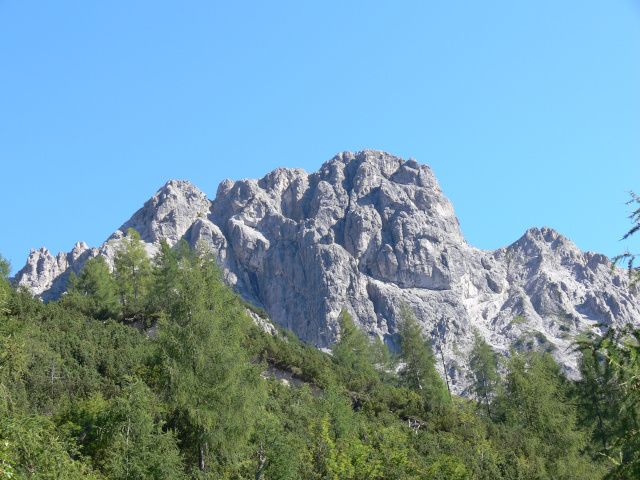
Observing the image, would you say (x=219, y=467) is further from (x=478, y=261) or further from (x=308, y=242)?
(x=478, y=261)

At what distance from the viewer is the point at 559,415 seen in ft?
104

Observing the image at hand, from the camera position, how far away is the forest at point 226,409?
11.3 metres

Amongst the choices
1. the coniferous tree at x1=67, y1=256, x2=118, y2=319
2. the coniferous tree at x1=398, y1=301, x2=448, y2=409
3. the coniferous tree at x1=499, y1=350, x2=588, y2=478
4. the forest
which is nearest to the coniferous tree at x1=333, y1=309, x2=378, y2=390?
the forest

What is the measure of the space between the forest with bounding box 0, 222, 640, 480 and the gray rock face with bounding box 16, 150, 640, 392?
80.1m

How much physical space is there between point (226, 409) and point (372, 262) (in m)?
117

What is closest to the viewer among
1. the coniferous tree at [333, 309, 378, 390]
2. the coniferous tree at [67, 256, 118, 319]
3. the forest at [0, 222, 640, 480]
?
the forest at [0, 222, 640, 480]

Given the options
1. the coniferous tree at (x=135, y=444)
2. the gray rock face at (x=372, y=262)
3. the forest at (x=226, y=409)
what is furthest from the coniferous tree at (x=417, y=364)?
the gray rock face at (x=372, y=262)

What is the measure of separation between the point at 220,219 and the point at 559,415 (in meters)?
131

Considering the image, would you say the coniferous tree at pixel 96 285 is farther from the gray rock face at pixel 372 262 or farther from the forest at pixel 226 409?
the gray rock face at pixel 372 262

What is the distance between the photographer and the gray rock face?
125 metres

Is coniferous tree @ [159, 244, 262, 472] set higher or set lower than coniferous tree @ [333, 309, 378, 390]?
lower

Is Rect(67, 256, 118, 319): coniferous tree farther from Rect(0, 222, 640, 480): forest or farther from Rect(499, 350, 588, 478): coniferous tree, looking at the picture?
Rect(499, 350, 588, 478): coniferous tree

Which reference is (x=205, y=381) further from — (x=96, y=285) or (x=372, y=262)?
(x=372, y=262)

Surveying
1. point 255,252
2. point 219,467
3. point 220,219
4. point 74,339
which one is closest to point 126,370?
point 74,339
